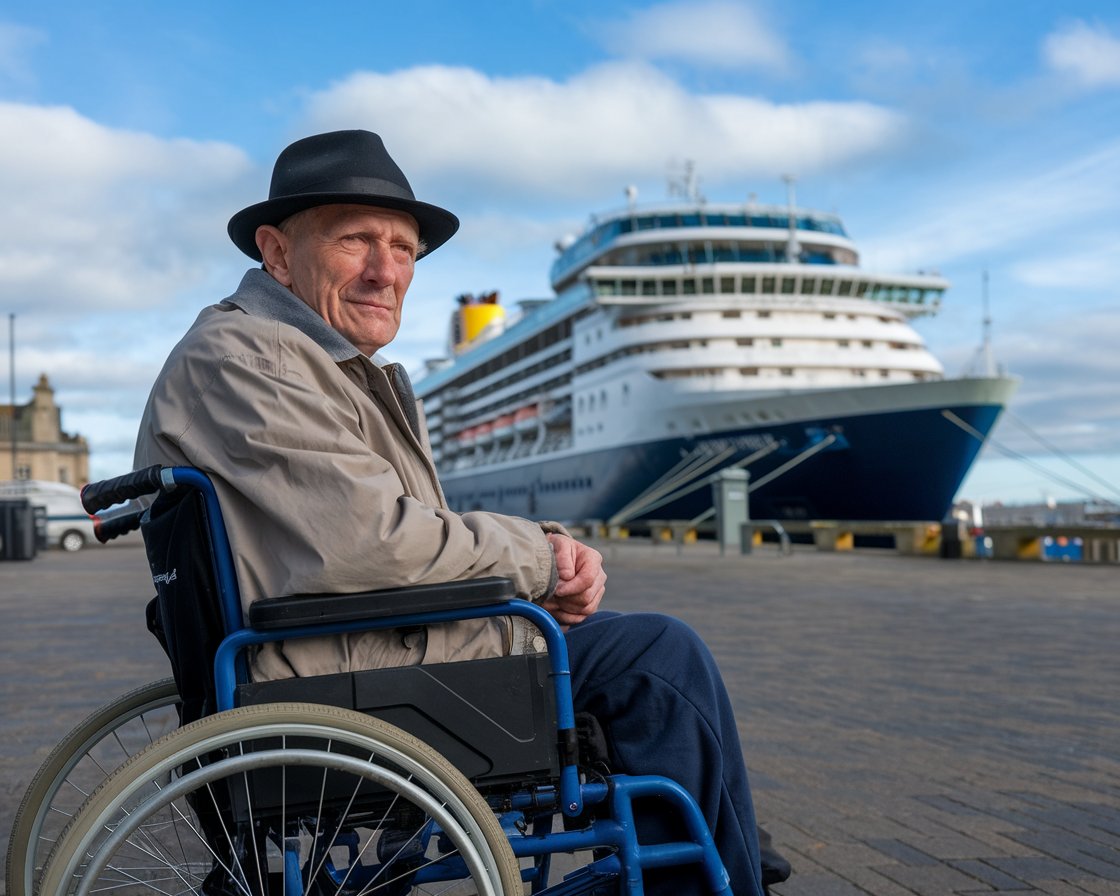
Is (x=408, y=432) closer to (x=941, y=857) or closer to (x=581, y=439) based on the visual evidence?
(x=941, y=857)

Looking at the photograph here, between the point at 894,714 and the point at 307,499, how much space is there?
3770 millimetres

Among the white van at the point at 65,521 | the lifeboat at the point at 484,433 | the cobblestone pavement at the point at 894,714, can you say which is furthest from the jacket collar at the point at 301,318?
the lifeboat at the point at 484,433

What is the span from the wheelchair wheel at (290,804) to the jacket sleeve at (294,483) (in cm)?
21

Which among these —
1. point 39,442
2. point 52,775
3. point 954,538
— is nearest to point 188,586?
point 52,775

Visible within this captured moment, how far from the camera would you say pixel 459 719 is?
1810mm

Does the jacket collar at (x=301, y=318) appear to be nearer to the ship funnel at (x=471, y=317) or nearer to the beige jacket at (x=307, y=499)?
the beige jacket at (x=307, y=499)

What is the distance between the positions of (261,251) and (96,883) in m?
1.11

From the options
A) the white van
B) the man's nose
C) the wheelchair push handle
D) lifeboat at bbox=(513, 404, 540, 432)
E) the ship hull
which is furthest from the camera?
lifeboat at bbox=(513, 404, 540, 432)

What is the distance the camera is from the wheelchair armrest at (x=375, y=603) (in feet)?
5.65

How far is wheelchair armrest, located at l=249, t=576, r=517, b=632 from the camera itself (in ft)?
5.65

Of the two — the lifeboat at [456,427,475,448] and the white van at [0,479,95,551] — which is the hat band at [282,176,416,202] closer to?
the white van at [0,479,95,551]

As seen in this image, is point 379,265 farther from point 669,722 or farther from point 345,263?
point 669,722

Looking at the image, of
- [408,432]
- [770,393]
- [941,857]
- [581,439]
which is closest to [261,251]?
[408,432]

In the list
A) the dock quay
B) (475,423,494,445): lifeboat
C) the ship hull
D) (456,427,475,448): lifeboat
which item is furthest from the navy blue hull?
(456,427,475,448): lifeboat
